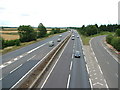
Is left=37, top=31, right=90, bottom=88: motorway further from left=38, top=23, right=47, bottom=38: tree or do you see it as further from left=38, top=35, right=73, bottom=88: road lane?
left=38, top=23, right=47, bottom=38: tree

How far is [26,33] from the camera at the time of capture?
213 ft

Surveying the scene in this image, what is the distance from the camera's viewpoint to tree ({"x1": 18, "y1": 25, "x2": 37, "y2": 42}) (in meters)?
63.5

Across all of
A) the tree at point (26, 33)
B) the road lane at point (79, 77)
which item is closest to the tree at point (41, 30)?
the tree at point (26, 33)

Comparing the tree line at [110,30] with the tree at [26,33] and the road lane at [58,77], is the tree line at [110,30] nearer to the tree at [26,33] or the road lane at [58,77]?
the road lane at [58,77]

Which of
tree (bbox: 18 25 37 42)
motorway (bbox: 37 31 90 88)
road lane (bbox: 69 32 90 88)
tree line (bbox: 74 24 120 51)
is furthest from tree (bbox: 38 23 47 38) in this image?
motorway (bbox: 37 31 90 88)

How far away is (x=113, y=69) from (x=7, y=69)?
677 inches

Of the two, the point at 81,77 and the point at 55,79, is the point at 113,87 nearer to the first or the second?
the point at 81,77

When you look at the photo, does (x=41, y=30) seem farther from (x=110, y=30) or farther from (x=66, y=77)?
(x=110, y=30)

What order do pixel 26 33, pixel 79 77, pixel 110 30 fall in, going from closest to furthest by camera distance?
pixel 79 77
pixel 26 33
pixel 110 30

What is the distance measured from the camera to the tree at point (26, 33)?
208 ft

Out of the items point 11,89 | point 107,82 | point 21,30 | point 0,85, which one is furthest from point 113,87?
point 21,30

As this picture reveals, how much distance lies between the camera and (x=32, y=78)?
1950cm

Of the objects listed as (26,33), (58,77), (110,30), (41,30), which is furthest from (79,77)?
(110,30)

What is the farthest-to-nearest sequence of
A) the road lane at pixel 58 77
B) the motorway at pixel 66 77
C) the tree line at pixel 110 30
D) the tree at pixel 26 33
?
the tree at pixel 26 33, the tree line at pixel 110 30, the motorway at pixel 66 77, the road lane at pixel 58 77
